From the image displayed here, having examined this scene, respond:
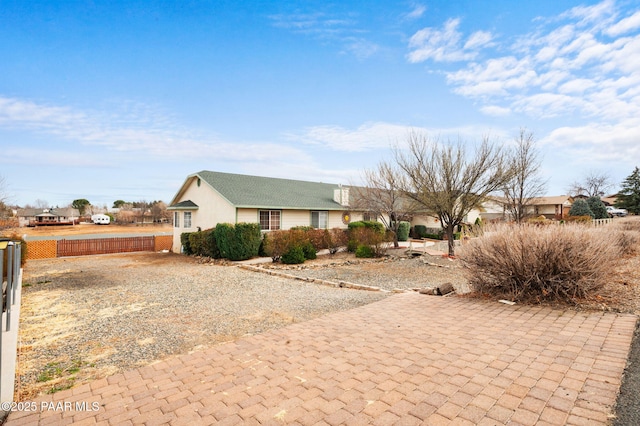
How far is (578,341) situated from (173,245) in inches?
890

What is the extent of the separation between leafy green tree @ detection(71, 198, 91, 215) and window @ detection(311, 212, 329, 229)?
81.9 metres

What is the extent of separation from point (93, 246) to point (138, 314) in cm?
1723

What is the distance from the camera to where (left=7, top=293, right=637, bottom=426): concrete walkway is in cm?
270

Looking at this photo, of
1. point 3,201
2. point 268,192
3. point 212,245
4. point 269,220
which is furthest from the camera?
point 268,192

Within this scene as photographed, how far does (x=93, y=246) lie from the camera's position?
1989cm

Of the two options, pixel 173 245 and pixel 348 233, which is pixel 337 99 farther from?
pixel 173 245

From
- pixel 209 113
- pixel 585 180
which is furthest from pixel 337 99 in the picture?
pixel 585 180

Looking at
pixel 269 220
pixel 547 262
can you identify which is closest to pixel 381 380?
pixel 547 262

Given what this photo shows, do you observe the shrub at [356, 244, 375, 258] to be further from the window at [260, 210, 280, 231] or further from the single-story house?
the window at [260, 210, 280, 231]

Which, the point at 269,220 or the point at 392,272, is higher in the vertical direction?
the point at 269,220

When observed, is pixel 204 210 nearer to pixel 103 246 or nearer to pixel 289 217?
pixel 289 217

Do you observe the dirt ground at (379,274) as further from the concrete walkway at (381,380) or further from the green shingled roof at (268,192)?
the green shingled roof at (268,192)

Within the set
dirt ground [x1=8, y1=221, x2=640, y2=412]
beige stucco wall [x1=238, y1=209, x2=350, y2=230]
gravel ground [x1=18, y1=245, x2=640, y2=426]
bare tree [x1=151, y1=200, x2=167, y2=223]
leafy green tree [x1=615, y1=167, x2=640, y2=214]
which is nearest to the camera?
dirt ground [x1=8, y1=221, x2=640, y2=412]

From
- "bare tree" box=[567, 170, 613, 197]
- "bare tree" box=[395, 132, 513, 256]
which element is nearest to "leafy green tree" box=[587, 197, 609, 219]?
"bare tree" box=[567, 170, 613, 197]
